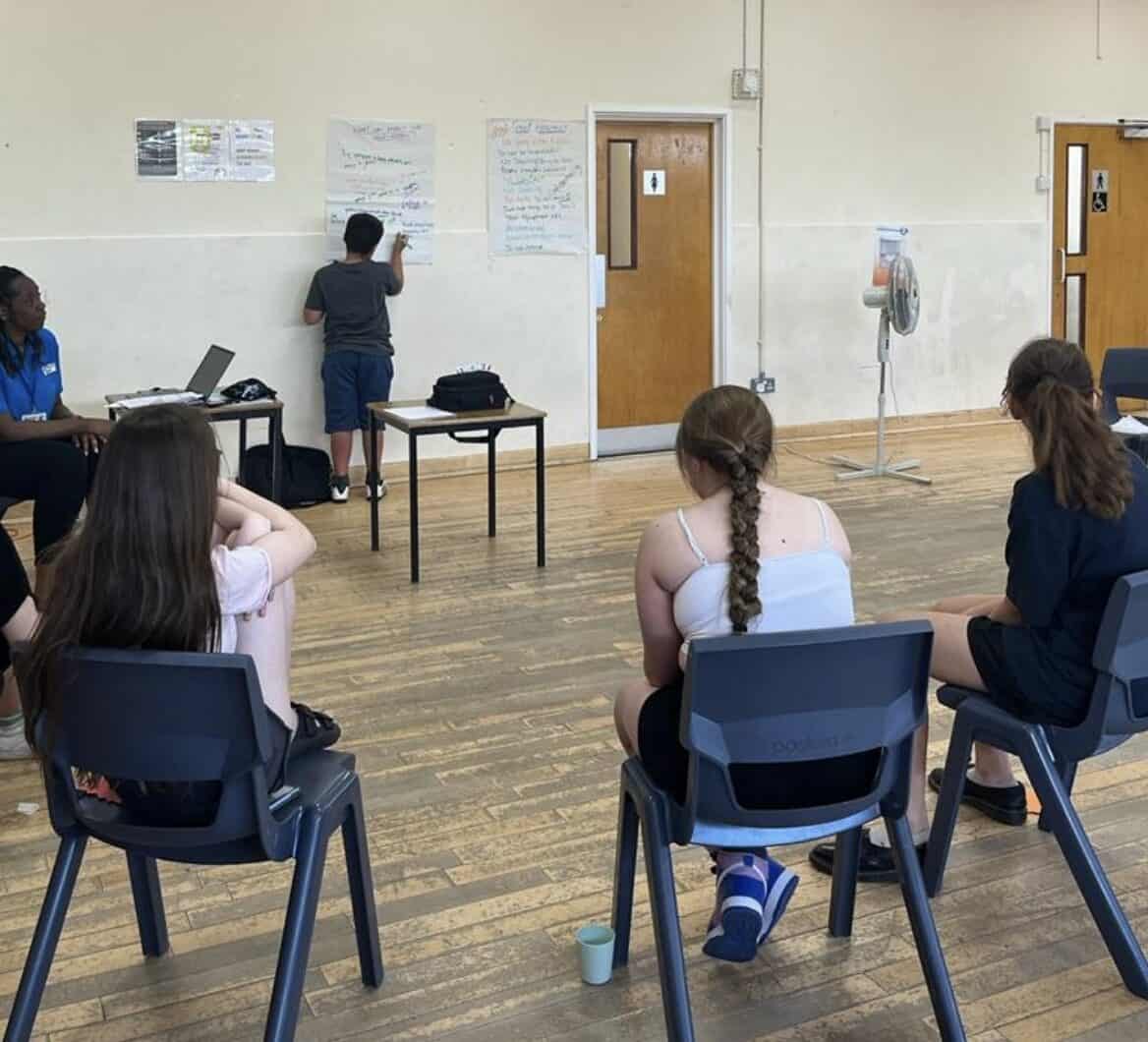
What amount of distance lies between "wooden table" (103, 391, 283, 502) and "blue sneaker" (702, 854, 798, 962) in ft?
11.0

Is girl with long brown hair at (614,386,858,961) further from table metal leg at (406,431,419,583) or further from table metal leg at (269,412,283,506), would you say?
table metal leg at (269,412,283,506)

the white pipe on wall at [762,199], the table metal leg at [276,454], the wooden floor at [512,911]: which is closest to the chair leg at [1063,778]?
the wooden floor at [512,911]

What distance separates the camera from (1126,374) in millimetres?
5508

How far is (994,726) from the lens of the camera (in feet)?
8.21

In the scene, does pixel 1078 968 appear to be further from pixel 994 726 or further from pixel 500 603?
pixel 500 603

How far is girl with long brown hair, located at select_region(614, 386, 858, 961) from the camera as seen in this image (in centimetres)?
215

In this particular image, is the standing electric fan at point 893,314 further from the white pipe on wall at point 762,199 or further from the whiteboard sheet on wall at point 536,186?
the whiteboard sheet on wall at point 536,186

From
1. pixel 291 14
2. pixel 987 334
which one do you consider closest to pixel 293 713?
pixel 291 14

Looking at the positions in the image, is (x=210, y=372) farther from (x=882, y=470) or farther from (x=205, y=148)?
(x=882, y=470)

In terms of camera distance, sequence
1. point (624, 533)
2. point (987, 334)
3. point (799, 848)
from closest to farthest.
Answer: point (799, 848) < point (624, 533) < point (987, 334)

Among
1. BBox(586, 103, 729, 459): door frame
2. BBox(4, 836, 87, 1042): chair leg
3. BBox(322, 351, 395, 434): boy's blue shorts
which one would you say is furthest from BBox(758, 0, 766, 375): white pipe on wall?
BBox(4, 836, 87, 1042): chair leg

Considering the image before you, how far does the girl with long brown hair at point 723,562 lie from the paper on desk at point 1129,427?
8.72ft

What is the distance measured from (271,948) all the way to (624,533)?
147 inches

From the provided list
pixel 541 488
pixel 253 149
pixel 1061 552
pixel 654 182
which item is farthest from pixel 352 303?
pixel 1061 552
